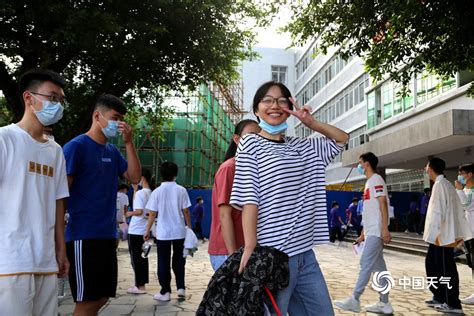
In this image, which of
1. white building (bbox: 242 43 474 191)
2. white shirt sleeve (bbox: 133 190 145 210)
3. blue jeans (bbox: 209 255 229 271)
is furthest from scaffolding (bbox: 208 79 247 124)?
blue jeans (bbox: 209 255 229 271)

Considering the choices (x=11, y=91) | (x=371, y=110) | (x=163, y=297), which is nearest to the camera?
(x=163, y=297)

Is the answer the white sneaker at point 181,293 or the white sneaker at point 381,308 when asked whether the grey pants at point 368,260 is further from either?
the white sneaker at point 181,293

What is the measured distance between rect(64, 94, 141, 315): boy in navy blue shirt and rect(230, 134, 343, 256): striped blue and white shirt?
1.30m

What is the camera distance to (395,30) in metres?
8.05

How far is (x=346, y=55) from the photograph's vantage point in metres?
9.11

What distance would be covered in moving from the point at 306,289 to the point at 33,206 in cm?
157

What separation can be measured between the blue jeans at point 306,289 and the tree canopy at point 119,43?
7944mm

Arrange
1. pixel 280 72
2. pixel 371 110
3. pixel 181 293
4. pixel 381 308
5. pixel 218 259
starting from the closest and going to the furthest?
pixel 218 259, pixel 381 308, pixel 181 293, pixel 371 110, pixel 280 72

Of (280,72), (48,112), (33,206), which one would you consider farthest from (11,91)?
(280,72)

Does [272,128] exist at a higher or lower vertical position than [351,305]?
higher

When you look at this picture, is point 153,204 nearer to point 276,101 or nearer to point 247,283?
point 276,101

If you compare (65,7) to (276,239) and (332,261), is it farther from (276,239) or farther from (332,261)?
(276,239)

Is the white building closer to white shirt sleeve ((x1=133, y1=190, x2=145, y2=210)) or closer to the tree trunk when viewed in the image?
white shirt sleeve ((x1=133, y1=190, x2=145, y2=210))

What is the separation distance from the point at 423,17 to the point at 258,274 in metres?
6.53
